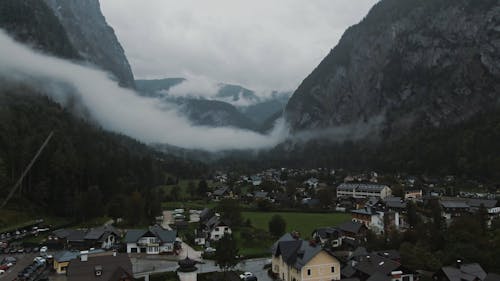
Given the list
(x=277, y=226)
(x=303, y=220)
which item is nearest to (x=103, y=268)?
(x=277, y=226)

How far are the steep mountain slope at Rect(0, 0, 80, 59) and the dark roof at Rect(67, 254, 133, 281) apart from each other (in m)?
106

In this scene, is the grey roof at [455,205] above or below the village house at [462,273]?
above

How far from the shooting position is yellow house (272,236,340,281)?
29.9 metres

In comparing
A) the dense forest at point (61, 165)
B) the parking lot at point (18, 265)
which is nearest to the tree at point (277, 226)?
the dense forest at point (61, 165)

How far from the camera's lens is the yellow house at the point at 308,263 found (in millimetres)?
29922

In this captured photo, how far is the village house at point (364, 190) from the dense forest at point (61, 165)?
38742 millimetres

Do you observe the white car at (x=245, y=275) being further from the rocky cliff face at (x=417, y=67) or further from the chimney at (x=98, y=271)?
the rocky cliff face at (x=417, y=67)

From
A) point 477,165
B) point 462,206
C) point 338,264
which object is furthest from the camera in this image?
point 477,165

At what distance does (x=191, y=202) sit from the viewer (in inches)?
3130

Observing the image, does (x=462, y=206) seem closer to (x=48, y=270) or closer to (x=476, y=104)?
(x=48, y=270)

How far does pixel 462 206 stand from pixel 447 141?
180ft

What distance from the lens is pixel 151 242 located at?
144 ft

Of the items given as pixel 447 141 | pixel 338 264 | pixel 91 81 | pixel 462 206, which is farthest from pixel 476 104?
pixel 91 81

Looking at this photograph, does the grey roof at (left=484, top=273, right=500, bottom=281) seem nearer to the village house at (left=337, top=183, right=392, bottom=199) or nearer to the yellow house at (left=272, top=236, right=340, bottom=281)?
the yellow house at (left=272, top=236, right=340, bottom=281)
